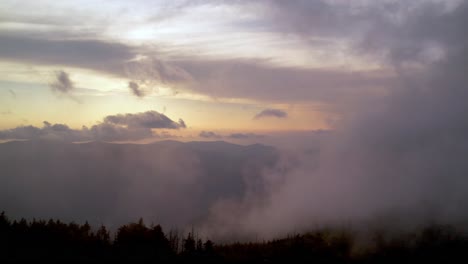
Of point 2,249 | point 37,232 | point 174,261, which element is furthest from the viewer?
point 37,232

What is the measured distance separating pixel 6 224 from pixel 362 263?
5270 inches

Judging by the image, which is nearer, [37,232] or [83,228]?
[37,232]

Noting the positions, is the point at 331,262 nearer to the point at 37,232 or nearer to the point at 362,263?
the point at 362,263

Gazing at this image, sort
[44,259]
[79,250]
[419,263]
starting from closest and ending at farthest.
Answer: [44,259] → [79,250] → [419,263]

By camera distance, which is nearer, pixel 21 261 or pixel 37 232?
Result: pixel 21 261

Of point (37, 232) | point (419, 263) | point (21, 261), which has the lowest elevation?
point (419, 263)

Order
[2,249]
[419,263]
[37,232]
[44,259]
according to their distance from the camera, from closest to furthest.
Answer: [44,259] < [2,249] < [37,232] < [419,263]

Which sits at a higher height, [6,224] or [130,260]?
[6,224]

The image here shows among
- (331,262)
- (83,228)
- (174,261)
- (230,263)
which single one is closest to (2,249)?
(174,261)

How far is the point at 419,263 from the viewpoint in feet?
542

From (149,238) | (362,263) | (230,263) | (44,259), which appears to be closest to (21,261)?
(44,259)

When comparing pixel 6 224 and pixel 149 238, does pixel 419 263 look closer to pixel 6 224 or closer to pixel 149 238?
pixel 149 238

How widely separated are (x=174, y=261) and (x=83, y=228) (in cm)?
7360

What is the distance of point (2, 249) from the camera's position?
80.4 meters
